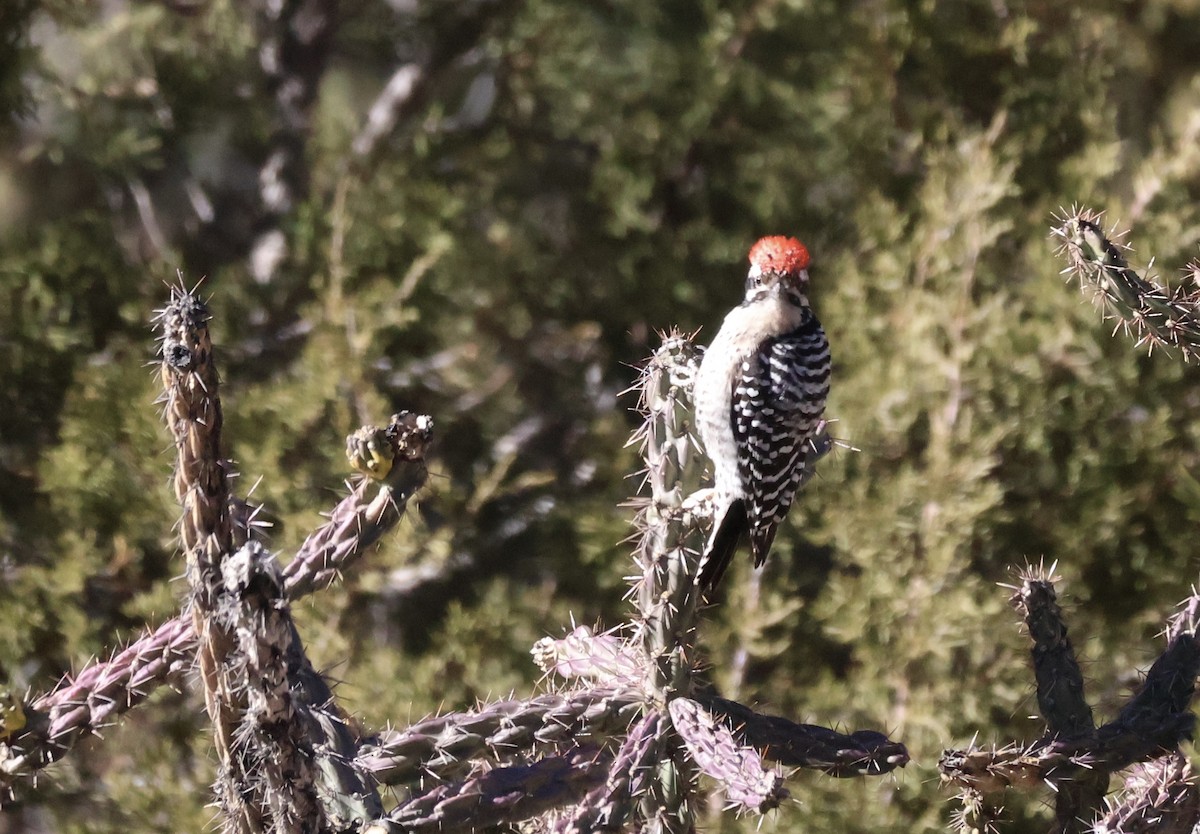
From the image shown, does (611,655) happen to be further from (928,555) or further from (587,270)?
(587,270)

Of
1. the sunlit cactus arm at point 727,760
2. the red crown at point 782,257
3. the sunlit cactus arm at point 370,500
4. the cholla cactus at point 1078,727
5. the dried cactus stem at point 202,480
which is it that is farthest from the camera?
the red crown at point 782,257

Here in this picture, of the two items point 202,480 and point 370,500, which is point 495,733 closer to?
point 370,500

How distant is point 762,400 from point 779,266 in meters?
0.41

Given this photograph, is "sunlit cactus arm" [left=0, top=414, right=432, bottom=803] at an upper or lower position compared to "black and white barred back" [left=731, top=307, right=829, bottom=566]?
lower

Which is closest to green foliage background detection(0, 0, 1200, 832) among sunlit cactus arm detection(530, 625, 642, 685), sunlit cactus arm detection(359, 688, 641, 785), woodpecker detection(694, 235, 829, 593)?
woodpecker detection(694, 235, 829, 593)

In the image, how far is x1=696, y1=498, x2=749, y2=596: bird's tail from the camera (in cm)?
291

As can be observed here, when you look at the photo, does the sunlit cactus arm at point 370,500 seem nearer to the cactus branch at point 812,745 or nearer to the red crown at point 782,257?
the cactus branch at point 812,745

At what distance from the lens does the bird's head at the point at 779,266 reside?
3383mm

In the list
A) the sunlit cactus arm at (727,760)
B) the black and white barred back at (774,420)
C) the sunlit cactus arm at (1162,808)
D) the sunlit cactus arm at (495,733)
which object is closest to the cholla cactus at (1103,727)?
the sunlit cactus arm at (1162,808)

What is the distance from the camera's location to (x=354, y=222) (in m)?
4.91

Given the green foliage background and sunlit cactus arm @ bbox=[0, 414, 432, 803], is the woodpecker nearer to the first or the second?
sunlit cactus arm @ bbox=[0, 414, 432, 803]

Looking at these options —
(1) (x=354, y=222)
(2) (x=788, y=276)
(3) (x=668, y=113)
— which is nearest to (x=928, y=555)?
(2) (x=788, y=276)

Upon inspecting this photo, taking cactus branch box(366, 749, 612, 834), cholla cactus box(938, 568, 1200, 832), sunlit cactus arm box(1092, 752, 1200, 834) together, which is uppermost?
cactus branch box(366, 749, 612, 834)

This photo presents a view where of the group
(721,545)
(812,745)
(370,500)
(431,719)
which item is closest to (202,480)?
(370,500)
